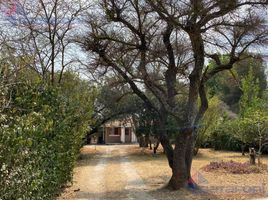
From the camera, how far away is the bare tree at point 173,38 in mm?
12500

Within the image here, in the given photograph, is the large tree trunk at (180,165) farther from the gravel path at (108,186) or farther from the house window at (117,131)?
the house window at (117,131)

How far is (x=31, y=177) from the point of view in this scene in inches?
201

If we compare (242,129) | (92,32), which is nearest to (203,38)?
(92,32)

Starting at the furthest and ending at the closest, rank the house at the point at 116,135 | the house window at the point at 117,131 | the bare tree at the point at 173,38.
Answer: the house window at the point at 117,131
the house at the point at 116,135
the bare tree at the point at 173,38

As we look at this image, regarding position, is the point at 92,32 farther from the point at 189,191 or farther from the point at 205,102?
the point at 189,191

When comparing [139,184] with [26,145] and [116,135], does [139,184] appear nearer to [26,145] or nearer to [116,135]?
[26,145]

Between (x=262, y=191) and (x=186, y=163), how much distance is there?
2.56m

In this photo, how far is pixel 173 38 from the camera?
53.4 ft

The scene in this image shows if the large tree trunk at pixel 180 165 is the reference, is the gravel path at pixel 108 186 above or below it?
below

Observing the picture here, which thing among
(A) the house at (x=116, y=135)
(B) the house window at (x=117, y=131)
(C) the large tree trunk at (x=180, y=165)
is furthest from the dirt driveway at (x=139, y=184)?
(B) the house window at (x=117, y=131)

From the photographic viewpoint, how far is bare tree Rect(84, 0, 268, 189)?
492 inches
